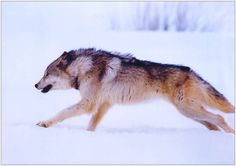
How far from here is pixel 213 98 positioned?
3.60 metres

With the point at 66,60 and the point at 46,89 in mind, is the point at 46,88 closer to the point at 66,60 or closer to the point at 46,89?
the point at 46,89

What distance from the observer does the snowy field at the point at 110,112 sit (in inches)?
Answer: 120

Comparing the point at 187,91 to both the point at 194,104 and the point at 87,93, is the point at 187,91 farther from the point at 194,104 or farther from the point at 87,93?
the point at 87,93

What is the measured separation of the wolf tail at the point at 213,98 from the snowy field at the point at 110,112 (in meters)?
0.14

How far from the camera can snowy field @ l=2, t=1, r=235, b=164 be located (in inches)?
120

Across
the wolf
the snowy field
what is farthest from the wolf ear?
the snowy field

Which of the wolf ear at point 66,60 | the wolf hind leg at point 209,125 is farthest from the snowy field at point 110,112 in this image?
the wolf ear at point 66,60

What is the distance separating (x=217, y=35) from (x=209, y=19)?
16 centimetres

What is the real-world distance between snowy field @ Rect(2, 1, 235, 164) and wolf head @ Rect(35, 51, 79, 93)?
3.5 inches

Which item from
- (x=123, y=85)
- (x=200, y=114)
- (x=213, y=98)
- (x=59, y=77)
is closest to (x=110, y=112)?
(x=123, y=85)

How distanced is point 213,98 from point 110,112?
31.6 inches

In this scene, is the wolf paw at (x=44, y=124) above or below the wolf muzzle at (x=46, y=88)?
below

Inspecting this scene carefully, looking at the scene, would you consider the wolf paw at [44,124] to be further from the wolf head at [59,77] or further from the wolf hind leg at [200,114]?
the wolf hind leg at [200,114]

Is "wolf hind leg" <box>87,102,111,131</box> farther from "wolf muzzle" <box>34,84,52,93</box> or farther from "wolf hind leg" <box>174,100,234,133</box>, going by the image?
"wolf hind leg" <box>174,100,234,133</box>
